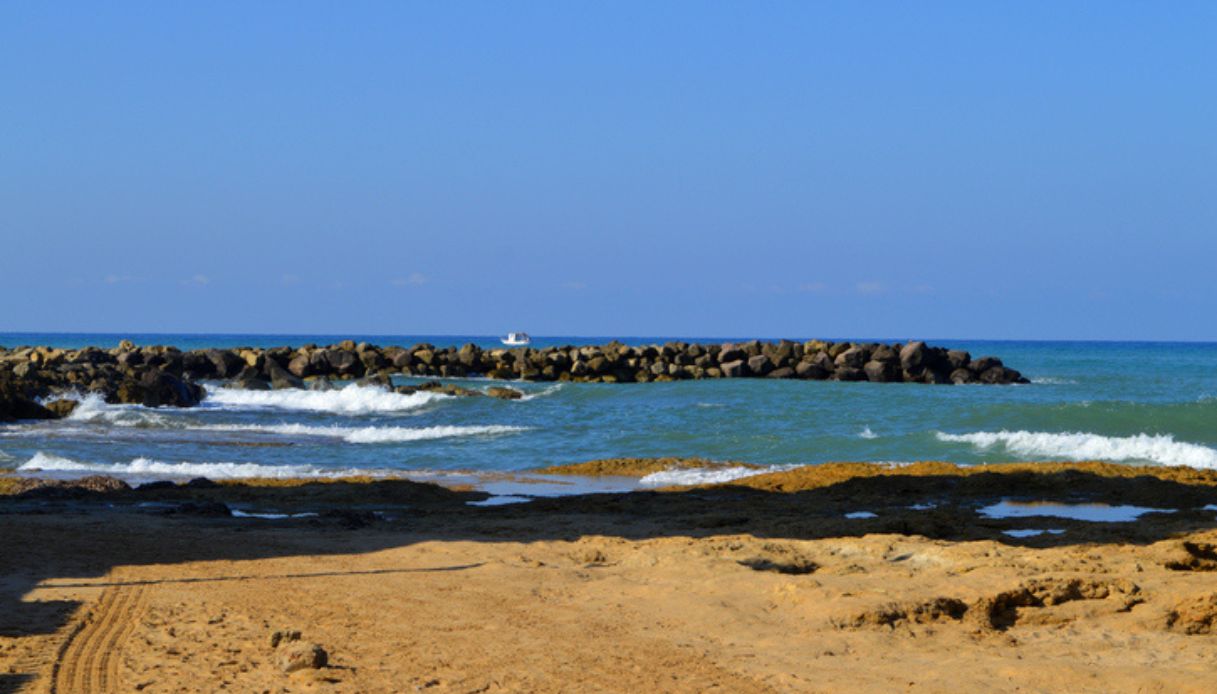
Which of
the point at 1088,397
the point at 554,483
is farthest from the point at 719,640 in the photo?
the point at 1088,397

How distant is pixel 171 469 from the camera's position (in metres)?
19.2

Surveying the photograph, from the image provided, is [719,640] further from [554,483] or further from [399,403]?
[399,403]

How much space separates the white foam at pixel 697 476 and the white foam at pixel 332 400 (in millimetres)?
16633

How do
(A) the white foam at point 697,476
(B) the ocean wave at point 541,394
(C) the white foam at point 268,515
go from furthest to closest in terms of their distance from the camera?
(B) the ocean wave at point 541,394 → (A) the white foam at point 697,476 → (C) the white foam at point 268,515

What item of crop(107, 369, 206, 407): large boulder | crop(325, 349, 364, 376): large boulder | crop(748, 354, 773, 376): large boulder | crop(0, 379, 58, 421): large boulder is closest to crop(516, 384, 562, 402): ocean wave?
crop(107, 369, 206, 407): large boulder

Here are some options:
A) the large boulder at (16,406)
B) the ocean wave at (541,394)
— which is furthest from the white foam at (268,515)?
the ocean wave at (541,394)

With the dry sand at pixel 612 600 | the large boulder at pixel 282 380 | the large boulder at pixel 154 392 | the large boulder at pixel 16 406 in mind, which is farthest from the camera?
the large boulder at pixel 282 380

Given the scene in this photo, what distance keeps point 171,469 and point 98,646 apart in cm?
1258

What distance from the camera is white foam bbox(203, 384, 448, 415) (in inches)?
1372

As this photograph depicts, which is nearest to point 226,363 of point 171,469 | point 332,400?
point 332,400

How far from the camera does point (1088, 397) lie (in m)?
39.9

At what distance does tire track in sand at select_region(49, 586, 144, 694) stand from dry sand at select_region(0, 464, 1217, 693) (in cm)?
3

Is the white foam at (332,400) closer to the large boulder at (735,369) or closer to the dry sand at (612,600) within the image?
the large boulder at (735,369)

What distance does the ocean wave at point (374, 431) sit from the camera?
25.8m
